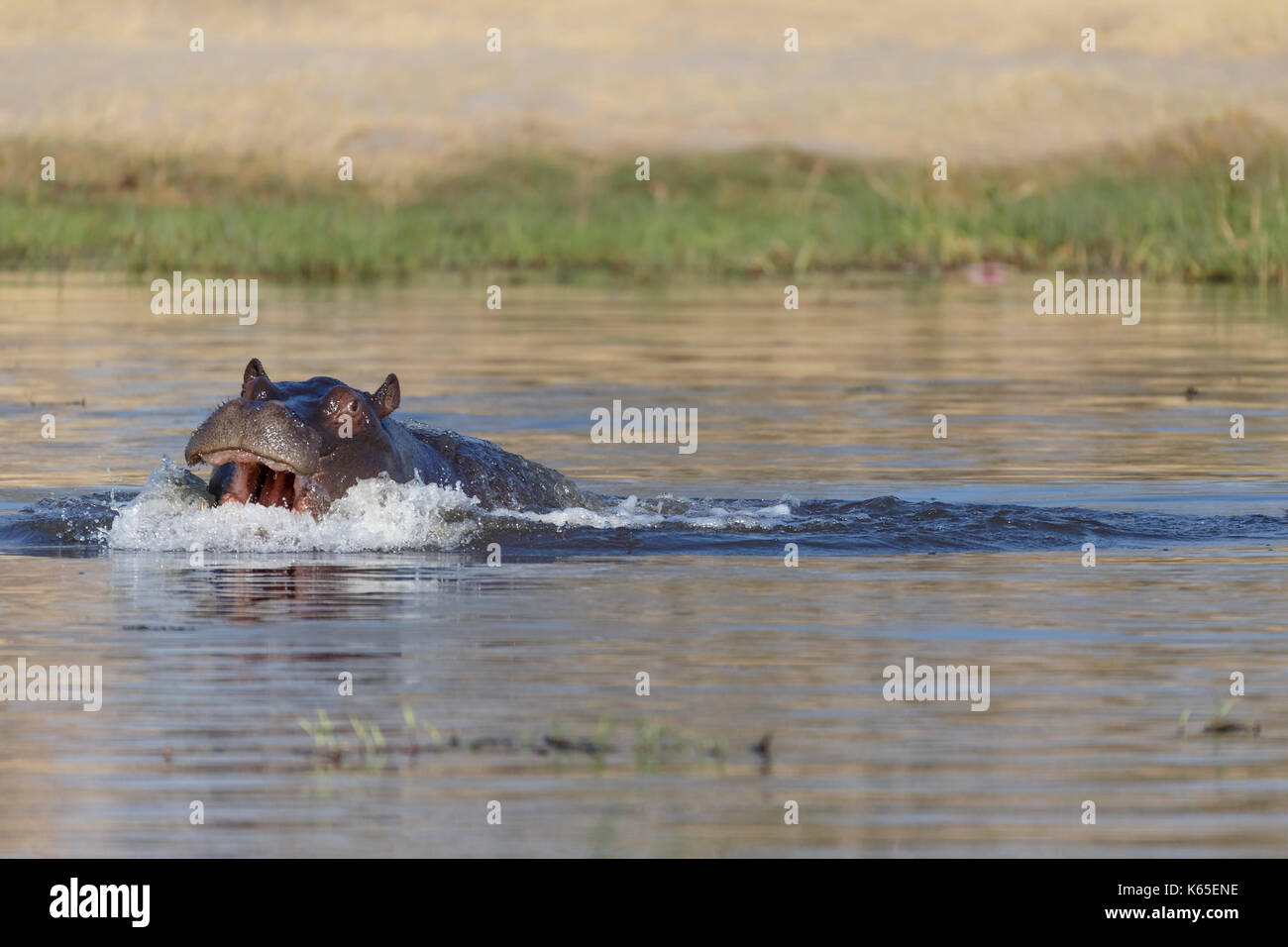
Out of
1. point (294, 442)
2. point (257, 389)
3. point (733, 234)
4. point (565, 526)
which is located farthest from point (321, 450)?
point (733, 234)

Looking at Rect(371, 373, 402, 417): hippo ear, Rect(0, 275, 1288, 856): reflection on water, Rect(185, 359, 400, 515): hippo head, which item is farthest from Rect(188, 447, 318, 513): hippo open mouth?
Rect(371, 373, 402, 417): hippo ear

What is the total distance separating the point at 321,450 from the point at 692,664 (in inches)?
106

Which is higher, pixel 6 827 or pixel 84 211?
pixel 84 211

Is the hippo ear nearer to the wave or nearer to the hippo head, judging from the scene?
the hippo head

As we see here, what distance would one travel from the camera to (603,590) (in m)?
9.45

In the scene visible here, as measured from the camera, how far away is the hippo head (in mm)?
9523

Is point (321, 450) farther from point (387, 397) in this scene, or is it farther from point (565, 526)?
point (565, 526)

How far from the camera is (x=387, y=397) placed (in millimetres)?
10367

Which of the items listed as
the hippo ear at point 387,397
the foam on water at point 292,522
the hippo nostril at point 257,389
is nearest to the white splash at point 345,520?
the foam on water at point 292,522
